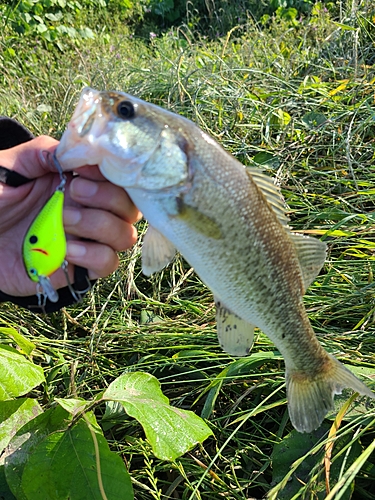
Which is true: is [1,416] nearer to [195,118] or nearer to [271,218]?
[271,218]

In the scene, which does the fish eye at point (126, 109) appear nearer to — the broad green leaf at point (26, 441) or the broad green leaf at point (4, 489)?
the broad green leaf at point (26, 441)

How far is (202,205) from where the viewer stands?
4.21ft

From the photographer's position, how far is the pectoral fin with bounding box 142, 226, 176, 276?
139 centimetres

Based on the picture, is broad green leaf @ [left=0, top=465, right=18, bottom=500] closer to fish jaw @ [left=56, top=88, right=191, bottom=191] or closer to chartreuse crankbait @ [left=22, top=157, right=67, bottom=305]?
chartreuse crankbait @ [left=22, top=157, right=67, bottom=305]

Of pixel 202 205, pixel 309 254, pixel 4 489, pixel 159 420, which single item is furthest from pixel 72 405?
pixel 309 254

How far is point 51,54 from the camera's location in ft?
20.0

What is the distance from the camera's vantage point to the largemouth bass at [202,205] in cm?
125

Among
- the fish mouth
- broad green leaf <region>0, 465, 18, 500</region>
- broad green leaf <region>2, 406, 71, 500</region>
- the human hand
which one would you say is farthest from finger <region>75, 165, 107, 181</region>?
broad green leaf <region>0, 465, 18, 500</region>

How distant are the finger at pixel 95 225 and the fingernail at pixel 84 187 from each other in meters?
0.06

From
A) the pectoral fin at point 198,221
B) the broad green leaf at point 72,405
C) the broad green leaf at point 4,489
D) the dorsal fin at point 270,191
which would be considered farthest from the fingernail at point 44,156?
the broad green leaf at point 4,489

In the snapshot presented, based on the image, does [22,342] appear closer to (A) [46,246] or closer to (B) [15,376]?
(B) [15,376]

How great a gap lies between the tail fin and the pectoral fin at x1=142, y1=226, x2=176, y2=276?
60cm

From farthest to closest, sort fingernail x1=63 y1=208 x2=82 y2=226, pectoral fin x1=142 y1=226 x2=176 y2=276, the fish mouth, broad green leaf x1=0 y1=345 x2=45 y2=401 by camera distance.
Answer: broad green leaf x1=0 y1=345 x2=45 y2=401, fingernail x1=63 y1=208 x2=82 y2=226, pectoral fin x1=142 y1=226 x2=176 y2=276, the fish mouth

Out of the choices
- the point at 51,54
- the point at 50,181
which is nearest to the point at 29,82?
the point at 51,54
